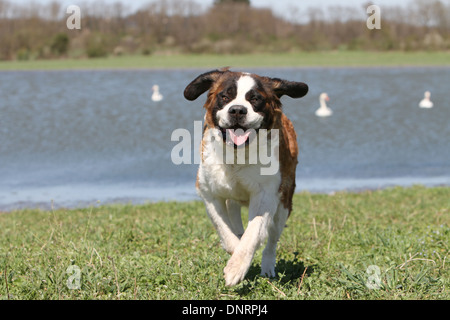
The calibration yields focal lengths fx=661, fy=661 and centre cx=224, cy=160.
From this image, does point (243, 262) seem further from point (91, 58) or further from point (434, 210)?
point (91, 58)

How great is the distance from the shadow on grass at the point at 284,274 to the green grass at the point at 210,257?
0.01 meters

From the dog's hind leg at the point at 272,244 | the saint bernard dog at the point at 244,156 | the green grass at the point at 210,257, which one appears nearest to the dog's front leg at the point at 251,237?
the saint bernard dog at the point at 244,156

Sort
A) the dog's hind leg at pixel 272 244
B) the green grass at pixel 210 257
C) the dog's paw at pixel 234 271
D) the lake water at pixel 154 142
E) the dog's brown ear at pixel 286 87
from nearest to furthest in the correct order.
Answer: the dog's paw at pixel 234 271 → the green grass at pixel 210 257 → the dog's brown ear at pixel 286 87 → the dog's hind leg at pixel 272 244 → the lake water at pixel 154 142

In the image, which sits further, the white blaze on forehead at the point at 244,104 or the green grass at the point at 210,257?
the green grass at the point at 210,257

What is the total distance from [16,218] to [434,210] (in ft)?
20.7

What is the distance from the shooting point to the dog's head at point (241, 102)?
16.5 feet

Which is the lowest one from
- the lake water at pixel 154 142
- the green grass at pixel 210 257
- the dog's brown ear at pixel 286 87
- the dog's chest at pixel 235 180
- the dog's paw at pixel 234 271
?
the lake water at pixel 154 142

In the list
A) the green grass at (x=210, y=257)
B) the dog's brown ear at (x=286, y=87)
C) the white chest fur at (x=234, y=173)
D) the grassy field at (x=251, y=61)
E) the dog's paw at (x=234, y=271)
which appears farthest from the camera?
the grassy field at (x=251, y=61)

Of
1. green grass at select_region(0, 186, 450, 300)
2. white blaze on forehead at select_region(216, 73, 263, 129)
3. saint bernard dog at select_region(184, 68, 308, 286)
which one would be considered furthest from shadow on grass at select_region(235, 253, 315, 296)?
white blaze on forehead at select_region(216, 73, 263, 129)

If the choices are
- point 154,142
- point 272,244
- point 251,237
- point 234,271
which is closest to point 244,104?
point 251,237

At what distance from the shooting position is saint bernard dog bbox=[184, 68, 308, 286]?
509 cm

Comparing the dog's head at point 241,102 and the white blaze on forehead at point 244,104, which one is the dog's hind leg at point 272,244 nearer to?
the dog's head at point 241,102

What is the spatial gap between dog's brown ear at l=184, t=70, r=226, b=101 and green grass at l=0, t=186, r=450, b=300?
1.51 m
